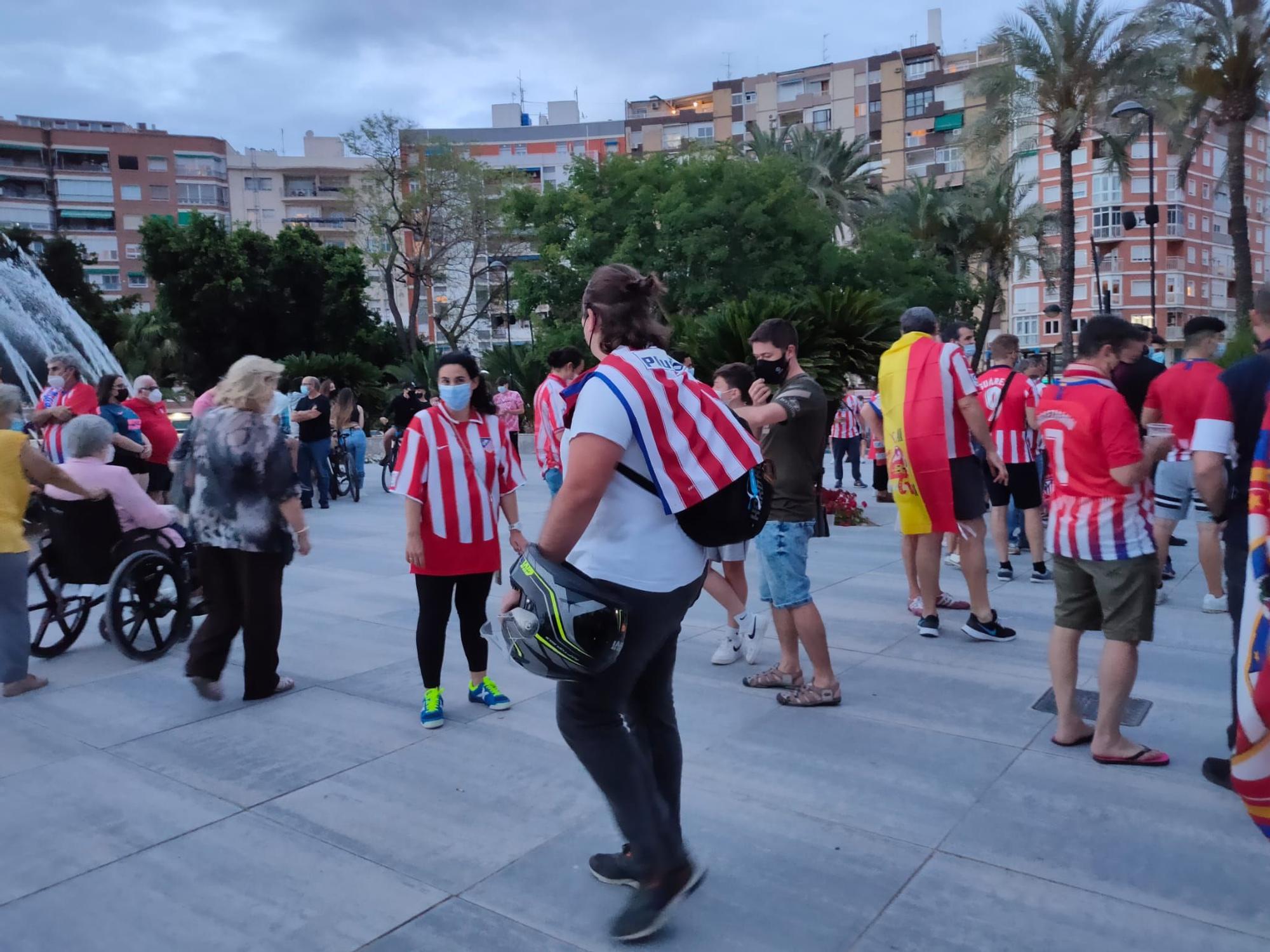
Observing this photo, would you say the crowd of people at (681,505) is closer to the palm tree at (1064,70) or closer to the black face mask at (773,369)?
the black face mask at (773,369)

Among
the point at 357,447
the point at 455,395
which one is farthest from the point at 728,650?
the point at 357,447

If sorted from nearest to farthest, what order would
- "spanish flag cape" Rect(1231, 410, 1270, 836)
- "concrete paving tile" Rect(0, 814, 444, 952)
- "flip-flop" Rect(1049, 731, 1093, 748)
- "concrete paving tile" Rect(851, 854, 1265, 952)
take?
"spanish flag cape" Rect(1231, 410, 1270, 836) → "concrete paving tile" Rect(851, 854, 1265, 952) → "concrete paving tile" Rect(0, 814, 444, 952) → "flip-flop" Rect(1049, 731, 1093, 748)

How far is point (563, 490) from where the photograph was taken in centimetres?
247

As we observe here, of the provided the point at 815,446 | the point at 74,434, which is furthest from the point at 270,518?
the point at 815,446

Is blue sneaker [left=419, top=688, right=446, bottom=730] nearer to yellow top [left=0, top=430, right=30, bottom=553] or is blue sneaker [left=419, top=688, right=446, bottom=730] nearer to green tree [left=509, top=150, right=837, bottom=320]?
yellow top [left=0, top=430, right=30, bottom=553]

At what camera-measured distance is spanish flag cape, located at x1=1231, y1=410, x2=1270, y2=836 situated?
1.95 meters

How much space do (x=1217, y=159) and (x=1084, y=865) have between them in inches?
3122

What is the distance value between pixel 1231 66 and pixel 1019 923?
80.6 ft

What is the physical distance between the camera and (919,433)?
18.6ft

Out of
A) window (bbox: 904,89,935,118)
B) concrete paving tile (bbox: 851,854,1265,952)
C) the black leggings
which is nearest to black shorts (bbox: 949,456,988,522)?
the black leggings

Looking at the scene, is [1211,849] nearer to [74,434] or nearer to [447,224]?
[74,434]

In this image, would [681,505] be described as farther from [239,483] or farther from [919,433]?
[919,433]

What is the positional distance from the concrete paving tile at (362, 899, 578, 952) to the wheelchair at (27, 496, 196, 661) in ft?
11.2

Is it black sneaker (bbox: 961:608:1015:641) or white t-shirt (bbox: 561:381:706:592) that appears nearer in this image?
white t-shirt (bbox: 561:381:706:592)
